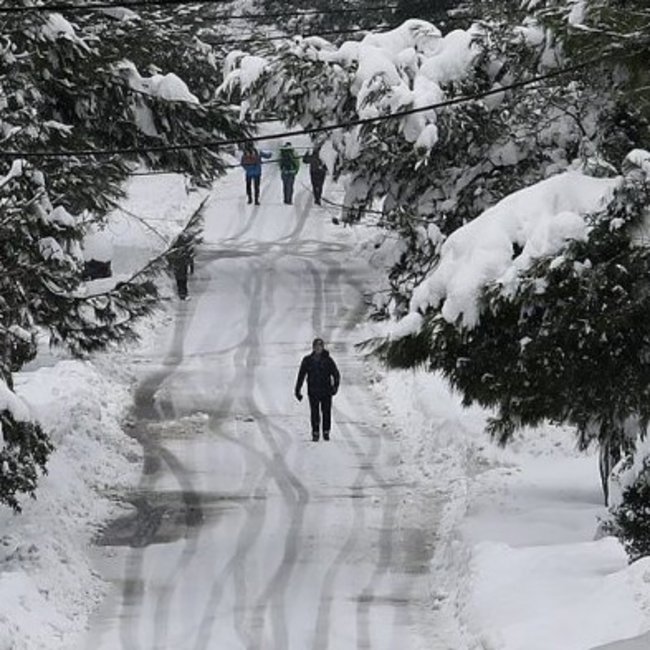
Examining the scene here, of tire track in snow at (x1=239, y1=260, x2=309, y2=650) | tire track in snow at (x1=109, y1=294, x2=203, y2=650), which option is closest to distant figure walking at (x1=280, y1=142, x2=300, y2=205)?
tire track in snow at (x1=109, y1=294, x2=203, y2=650)

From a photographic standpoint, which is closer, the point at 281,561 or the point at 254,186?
the point at 281,561

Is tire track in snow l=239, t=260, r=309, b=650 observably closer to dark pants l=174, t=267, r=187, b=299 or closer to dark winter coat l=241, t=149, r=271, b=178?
dark pants l=174, t=267, r=187, b=299

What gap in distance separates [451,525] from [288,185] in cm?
2796

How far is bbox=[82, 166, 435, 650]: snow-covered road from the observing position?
13.2 meters

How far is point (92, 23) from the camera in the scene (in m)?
19.4

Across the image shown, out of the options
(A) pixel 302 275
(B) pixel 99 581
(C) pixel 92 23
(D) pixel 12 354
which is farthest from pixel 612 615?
(A) pixel 302 275

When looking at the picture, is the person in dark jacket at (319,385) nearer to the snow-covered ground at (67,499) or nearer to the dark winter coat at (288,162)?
the snow-covered ground at (67,499)

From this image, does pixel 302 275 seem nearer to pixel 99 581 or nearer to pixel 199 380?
pixel 199 380

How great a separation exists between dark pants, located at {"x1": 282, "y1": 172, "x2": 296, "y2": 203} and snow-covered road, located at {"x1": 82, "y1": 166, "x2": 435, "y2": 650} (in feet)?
36.8

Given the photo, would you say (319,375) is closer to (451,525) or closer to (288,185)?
(451,525)

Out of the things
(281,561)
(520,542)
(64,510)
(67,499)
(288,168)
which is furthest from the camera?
(288,168)

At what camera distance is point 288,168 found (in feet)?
140

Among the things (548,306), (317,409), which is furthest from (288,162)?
(548,306)

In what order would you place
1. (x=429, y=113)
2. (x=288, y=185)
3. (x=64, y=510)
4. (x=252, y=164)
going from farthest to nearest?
(x=288, y=185) < (x=252, y=164) < (x=429, y=113) < (x=64, y=510)
